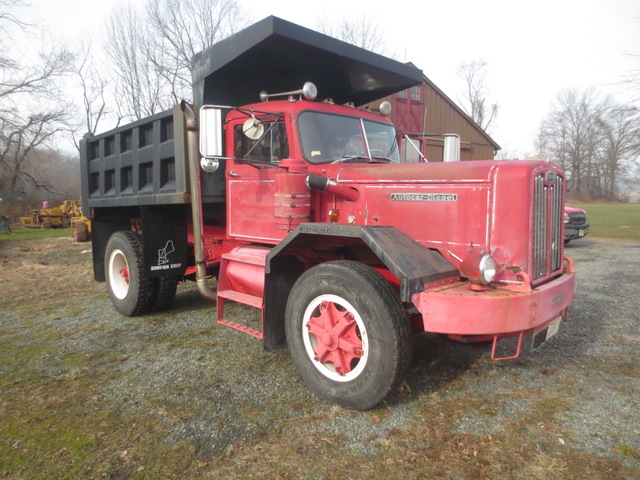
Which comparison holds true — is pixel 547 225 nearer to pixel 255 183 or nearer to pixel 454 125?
pixel 255 183

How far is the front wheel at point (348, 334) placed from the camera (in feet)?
9.11

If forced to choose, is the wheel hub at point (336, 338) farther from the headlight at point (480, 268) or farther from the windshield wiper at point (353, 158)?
the windshield wiper at point (353, 158)

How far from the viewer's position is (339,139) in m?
4.17

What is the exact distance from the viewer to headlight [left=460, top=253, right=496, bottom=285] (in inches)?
108

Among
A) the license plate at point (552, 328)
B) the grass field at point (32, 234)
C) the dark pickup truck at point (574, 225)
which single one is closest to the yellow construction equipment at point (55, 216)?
the grass field at point (32, 234)

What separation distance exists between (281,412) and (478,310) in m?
1.50

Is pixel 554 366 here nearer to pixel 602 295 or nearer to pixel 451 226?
pixel 451 226

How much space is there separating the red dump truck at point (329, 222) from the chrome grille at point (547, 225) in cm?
2

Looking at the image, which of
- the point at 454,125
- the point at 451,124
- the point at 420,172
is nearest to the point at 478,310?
the point at 420,172

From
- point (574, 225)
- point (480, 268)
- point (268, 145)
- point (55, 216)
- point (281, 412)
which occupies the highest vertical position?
point (268, 145)

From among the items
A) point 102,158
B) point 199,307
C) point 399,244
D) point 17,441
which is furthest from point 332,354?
point 102,158

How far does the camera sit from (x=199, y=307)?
19.8 feet

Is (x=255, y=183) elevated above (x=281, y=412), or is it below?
above

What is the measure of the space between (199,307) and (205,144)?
3.03m
